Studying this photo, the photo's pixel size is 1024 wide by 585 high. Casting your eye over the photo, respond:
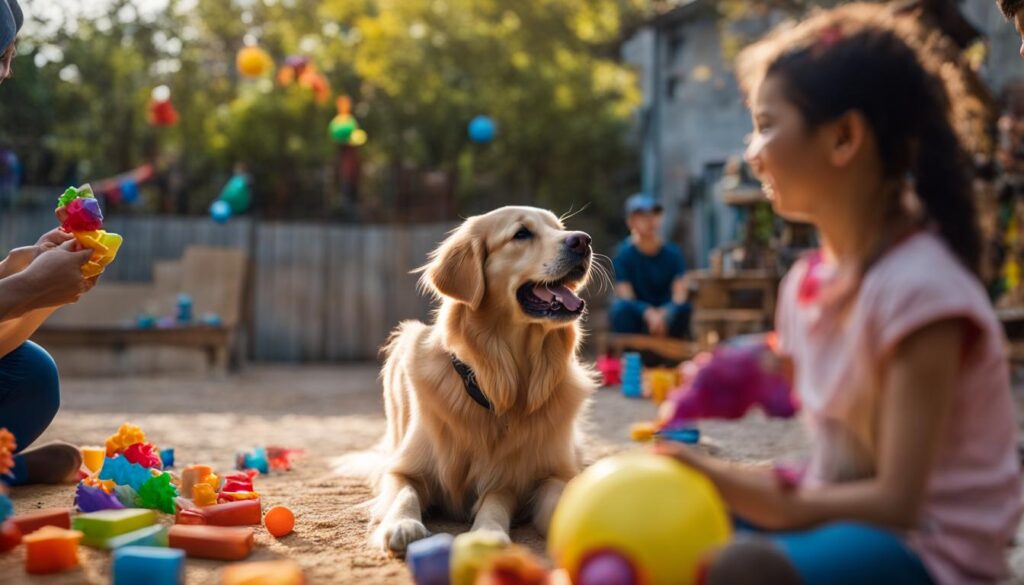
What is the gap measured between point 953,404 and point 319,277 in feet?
44.2

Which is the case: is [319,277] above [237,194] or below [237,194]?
below

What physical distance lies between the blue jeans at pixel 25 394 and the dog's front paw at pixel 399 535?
1611 mm

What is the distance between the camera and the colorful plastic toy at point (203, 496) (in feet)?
10.9

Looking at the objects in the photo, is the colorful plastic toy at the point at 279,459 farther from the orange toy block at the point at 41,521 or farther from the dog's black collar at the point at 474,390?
the orange toy block at the point at 41,521

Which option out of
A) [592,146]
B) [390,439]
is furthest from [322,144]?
[390,439]

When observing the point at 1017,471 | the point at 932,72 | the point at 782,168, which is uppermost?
the point at 932,72

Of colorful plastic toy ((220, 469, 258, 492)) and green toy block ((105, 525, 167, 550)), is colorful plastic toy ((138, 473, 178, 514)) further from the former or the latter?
green toy block ((105, 525, 167, 550))

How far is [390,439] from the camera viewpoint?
4371mm

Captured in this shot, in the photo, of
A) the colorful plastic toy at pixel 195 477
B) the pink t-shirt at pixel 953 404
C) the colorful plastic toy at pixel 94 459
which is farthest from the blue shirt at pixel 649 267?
the pink t-shirt at pixel 953 404

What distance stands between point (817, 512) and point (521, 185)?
1693 centimetres

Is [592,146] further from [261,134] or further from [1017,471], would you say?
[1017,471]

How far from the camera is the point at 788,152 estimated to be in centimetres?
164

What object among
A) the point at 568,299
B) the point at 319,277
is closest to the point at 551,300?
the point at 568,299

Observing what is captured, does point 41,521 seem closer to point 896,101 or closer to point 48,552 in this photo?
point 48,552
